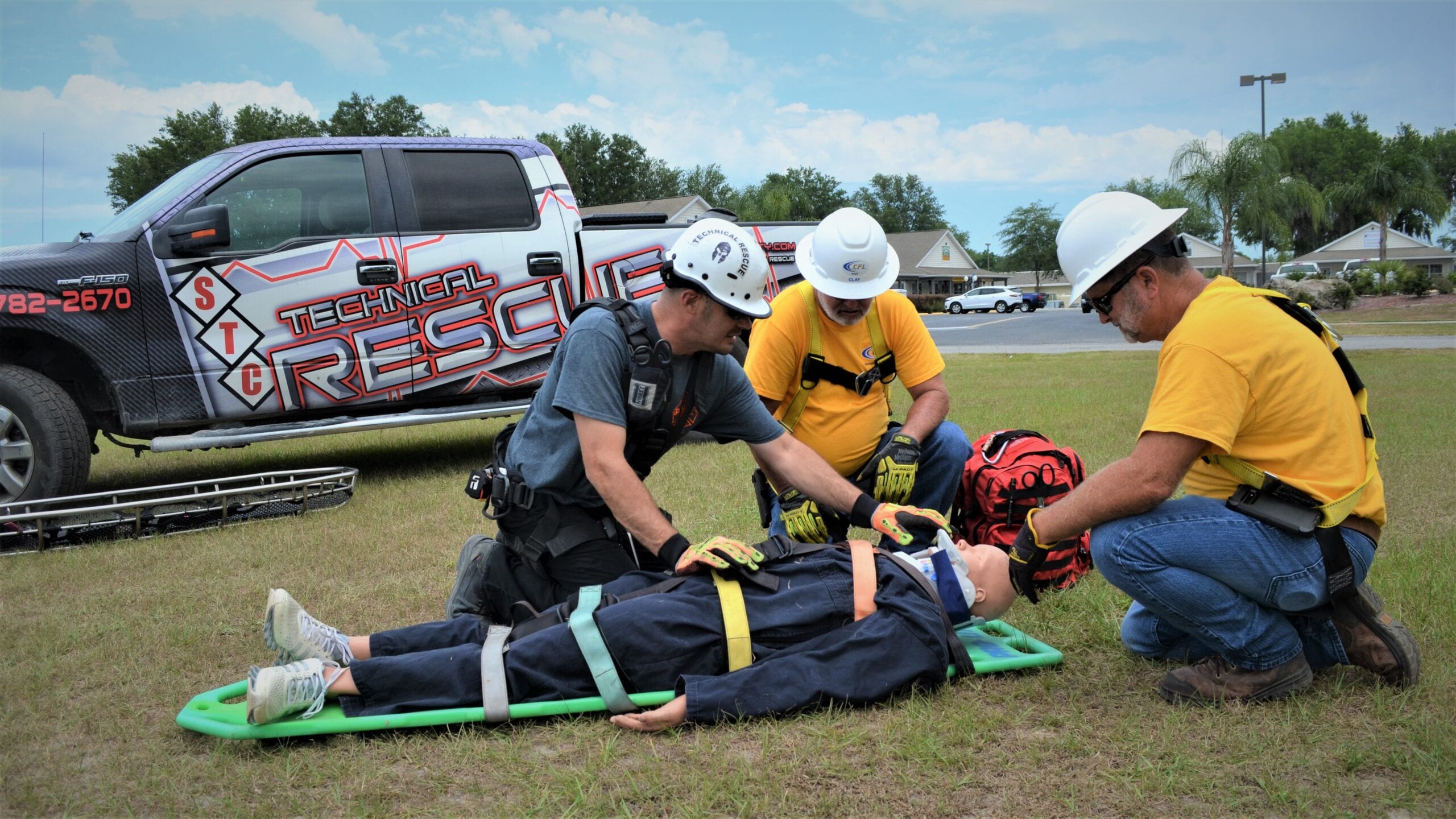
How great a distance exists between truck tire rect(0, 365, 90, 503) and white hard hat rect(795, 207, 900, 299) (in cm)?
462

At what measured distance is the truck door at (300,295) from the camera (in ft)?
21.2

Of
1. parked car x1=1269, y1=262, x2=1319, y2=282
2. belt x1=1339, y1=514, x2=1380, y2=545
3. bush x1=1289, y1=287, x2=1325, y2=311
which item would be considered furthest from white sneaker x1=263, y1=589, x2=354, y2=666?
parked car x1=1269, y1=262, x2=1319, y2=282

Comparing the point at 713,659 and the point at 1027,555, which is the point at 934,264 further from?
the point at 713,659

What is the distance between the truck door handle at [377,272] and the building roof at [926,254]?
2588 inches

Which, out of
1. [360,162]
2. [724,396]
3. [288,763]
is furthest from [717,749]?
[360,162]

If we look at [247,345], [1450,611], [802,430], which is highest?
[247,345]

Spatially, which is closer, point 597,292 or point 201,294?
point 201,294

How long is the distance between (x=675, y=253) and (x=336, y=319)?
4029mm

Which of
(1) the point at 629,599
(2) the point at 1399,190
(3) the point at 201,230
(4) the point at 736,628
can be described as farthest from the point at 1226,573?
(2) the point at 1399,190

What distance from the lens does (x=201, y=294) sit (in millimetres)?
6395

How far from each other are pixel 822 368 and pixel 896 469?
625 mm

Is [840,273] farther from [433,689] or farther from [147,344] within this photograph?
[147,344]

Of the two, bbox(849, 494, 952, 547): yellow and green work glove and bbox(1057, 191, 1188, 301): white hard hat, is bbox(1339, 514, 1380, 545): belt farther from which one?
bbox(849, 494, 952, 547): yellow and green work glove

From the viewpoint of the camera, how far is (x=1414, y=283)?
1526 inches
